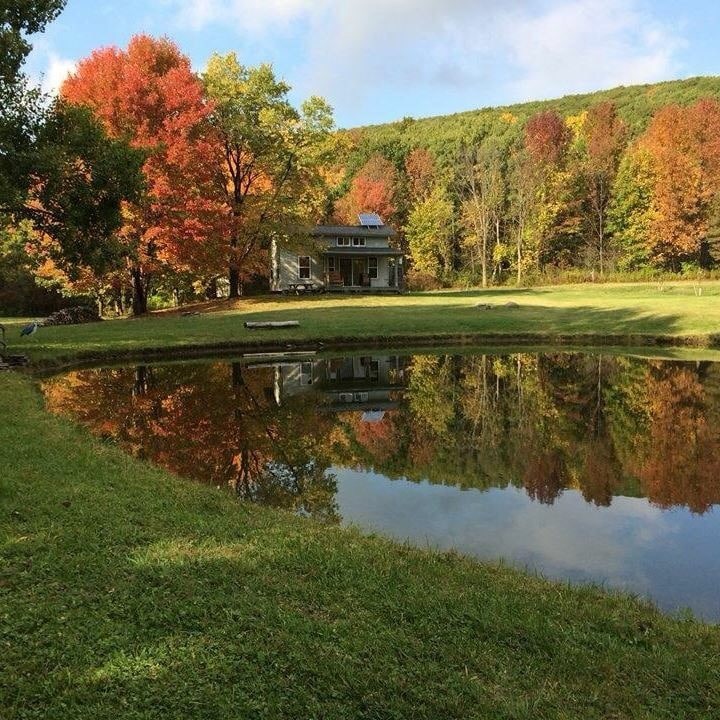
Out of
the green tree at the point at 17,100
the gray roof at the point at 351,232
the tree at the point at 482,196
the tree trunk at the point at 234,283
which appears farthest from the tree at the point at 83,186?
the tree at the point at 482,196

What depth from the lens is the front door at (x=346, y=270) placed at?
154ft

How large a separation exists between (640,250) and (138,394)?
49.6 metres

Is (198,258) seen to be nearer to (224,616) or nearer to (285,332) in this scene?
(285,332)

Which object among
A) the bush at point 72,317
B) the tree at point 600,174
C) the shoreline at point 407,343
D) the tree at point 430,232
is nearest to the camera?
the shoreline at point 407,343

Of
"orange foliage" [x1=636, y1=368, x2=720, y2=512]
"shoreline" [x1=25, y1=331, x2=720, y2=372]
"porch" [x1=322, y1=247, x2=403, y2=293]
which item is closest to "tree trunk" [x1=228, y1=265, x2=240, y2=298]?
"porch" [x1=322, y1=247, x2=403, y2=293]

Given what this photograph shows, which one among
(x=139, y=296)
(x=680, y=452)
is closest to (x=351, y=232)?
(x=139, y=296)

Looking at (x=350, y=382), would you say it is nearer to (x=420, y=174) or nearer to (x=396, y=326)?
(x=396, y=326)

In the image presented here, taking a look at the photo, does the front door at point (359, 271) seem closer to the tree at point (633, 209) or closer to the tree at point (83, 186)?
the tree at point (633, 209)

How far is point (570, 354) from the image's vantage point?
861 inches

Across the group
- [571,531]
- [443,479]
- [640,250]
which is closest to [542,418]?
[443,479]

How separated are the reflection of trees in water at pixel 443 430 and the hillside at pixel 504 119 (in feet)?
180

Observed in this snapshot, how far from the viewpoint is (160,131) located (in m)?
29.6

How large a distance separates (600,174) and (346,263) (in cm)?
2551

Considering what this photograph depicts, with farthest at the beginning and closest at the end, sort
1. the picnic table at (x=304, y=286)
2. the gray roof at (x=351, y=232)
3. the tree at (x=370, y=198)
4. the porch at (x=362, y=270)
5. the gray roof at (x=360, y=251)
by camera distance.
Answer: the tree at (x=370, y=198) < the gray roof at (x=351, y=232) < the porch at (x=362, y=270) < the gray roof at (x=360, y=251) < the picnic table at (x=304, y=286)
